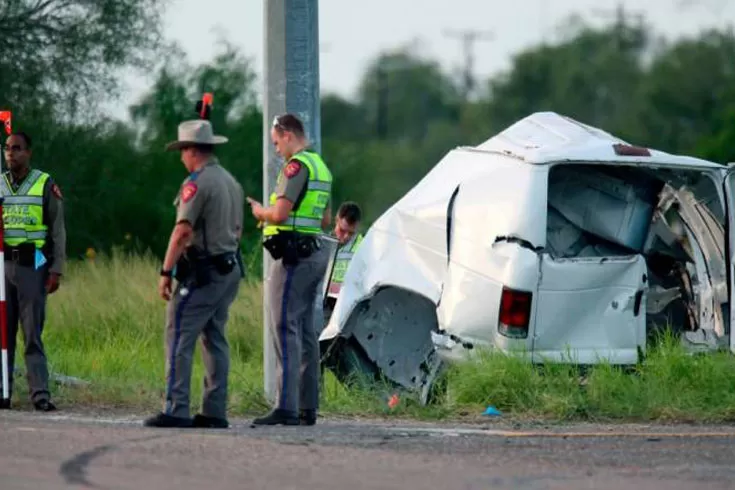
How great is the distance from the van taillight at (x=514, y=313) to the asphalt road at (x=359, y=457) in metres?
1.16

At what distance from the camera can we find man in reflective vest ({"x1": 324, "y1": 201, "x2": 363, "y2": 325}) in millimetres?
15930

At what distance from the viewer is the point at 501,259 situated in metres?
12.7

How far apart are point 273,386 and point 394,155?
6375cm

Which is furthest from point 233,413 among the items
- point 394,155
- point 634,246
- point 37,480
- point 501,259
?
point 394,155

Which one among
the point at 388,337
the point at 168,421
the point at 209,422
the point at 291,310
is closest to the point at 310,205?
the point at 291,310

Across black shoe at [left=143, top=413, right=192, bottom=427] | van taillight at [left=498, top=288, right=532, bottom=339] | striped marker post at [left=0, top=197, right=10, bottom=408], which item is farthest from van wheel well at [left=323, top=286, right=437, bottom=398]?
black shoe at [left=143, top=413, right=192, bottom=427]

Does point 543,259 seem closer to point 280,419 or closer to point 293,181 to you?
point 293,181

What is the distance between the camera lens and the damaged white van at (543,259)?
41.7 ft

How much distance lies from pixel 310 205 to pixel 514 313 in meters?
1.72

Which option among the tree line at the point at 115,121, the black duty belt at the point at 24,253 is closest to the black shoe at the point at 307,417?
the black duty belt at the point at 24,253

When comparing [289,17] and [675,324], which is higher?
[289,17]

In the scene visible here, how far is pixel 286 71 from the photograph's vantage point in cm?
1290

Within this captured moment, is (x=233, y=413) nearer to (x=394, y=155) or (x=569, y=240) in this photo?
(x=569, y=240)

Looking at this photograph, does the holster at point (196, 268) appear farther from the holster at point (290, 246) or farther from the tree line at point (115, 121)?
the tree line at point (115, 121)
